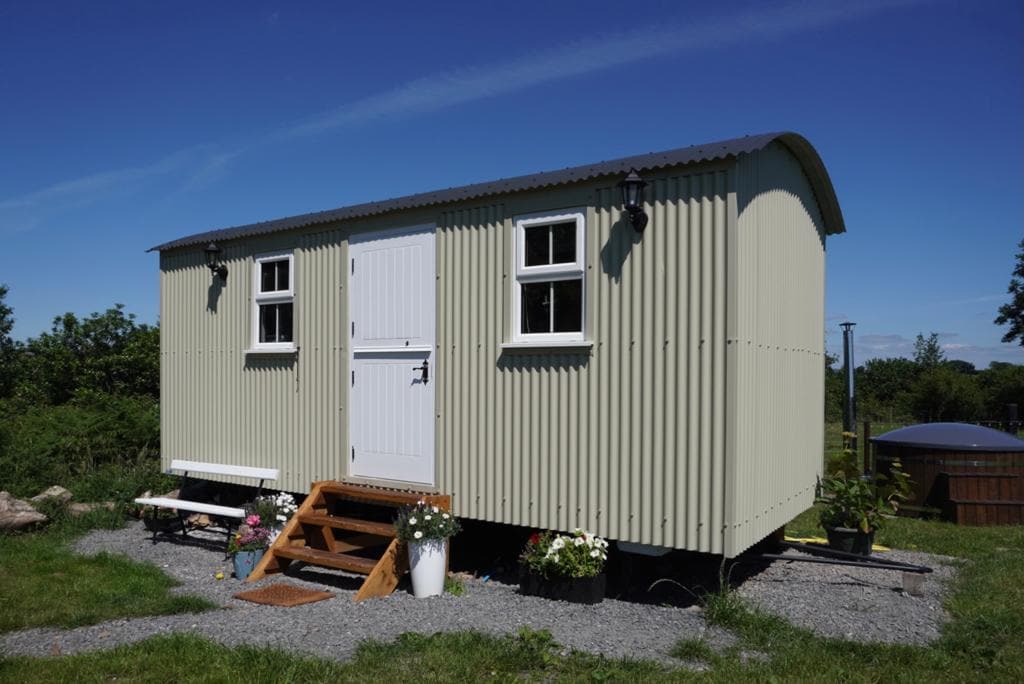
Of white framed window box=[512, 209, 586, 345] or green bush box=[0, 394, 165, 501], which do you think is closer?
white framed window box=[512, 209, 586, 345]

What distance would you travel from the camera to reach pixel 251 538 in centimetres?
743

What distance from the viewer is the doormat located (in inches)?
251

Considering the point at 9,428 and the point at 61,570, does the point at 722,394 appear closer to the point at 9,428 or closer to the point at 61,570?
the point at 61,570

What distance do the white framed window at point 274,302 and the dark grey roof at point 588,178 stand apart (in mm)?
352

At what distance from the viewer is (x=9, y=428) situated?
A: 11.6m

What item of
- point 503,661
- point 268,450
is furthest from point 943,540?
point 268,450

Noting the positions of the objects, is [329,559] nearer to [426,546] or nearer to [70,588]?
[426,546]

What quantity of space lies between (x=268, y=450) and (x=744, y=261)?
5.40m

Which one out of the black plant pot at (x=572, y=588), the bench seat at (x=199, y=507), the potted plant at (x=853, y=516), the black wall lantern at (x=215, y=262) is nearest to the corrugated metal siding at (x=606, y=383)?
the black plant pot at (x=572, y=588)

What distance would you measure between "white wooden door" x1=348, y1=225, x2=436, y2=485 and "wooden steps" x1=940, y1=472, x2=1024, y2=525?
22.4 ft

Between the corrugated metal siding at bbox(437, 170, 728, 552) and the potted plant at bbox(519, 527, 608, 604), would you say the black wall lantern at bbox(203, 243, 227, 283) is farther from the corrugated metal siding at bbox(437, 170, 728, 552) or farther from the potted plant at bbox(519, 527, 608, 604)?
the potted plant at bbox(519, 527, 608, 604)

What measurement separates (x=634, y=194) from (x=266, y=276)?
463 centimetres

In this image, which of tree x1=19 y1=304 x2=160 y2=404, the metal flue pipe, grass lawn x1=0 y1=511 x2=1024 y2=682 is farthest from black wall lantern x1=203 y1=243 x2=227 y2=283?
tree x1=19 y1=304 x2=160 y2=404

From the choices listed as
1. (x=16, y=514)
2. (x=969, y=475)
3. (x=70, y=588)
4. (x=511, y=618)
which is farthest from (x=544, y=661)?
(x=969, y=475)
